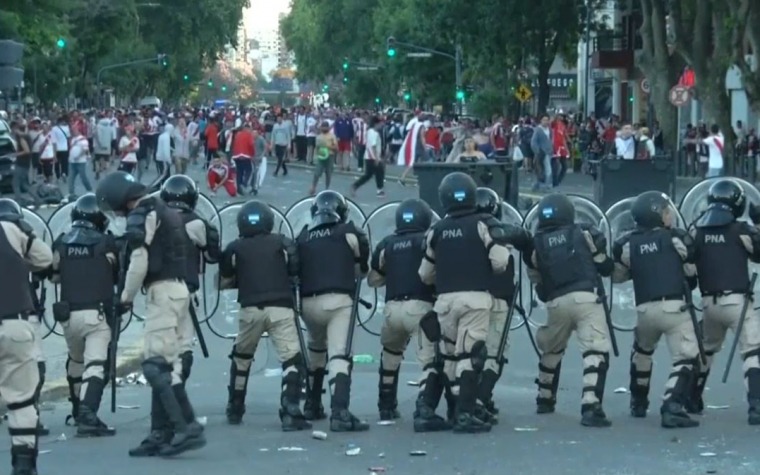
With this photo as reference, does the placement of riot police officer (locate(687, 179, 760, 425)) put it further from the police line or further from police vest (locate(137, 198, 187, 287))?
police vest (locate(137, 198, 187, 287))

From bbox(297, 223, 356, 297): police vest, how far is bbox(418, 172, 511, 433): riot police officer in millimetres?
577

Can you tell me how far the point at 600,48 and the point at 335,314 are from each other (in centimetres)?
5188

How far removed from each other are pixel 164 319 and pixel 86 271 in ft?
3.00

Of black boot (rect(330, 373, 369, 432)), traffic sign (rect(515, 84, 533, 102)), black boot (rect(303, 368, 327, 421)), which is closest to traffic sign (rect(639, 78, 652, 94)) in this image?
traffic sign (rect(515, 84, 533, 102))

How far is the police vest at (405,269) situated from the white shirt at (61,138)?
2412 centimetres

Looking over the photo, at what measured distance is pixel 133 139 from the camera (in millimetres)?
32312

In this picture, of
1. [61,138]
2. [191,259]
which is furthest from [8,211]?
[61,138]

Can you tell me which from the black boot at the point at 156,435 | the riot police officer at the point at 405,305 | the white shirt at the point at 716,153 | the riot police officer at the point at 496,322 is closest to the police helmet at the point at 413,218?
the riot police officer at the point at 405,305

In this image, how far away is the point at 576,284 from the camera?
10938 mm

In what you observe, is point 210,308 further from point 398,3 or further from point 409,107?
point 409,107

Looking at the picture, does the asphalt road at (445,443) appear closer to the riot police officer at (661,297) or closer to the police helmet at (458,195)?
the riot police officer at (661,297)

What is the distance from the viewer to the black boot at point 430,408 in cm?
1083

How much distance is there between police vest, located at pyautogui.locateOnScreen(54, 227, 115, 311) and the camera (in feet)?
35.0

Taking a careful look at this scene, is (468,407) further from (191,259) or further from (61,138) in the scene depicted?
(61,138)
